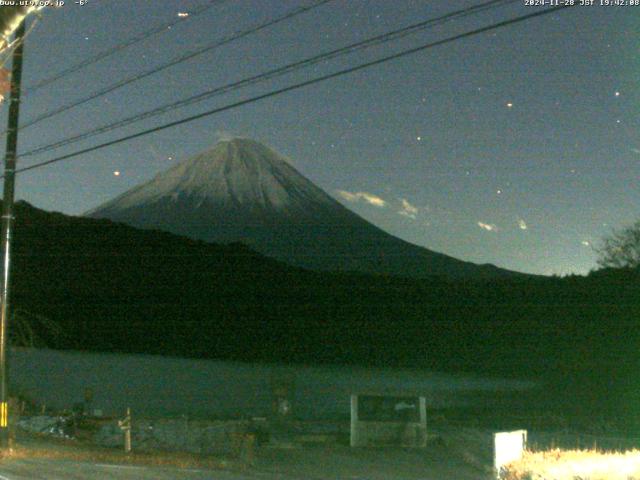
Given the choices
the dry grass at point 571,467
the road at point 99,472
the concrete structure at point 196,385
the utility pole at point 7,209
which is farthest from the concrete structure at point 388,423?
the concrete structure at point 196,385

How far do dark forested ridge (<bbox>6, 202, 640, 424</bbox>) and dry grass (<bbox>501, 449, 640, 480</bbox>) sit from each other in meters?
29.9

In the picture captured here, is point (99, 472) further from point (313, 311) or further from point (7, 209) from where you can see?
point (313, 311)

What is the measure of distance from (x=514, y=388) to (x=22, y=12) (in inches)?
1551

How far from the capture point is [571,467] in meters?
12.7

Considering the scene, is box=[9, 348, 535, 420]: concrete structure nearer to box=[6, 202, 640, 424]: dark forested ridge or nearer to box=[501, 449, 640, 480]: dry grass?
box=[6, 202, 640, 424]: dark forested ridge

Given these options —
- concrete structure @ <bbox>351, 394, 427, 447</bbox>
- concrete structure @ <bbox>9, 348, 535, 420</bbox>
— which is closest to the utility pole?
concrete structure @ <bbox>351, 394, 427, 447</bbox>

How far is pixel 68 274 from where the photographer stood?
63.9m

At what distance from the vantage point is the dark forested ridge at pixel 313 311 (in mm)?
49750

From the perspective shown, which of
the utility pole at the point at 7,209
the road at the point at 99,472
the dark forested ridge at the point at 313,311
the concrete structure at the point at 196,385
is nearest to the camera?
the road at the point at 99,472

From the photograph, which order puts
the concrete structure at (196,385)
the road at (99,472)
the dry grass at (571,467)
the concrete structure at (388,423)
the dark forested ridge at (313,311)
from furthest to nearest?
the dark forested ridge at (313,311)
the concrete structure at (196,385)
the concrete structure at (388,423)
the road at (99,472)
the dry grass at (571,467)

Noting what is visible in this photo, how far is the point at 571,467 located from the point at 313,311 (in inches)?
1928

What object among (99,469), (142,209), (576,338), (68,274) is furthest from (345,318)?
(142,209)

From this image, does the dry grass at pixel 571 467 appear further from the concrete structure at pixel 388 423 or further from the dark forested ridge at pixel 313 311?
the dark forested ridge at pixel 313 311

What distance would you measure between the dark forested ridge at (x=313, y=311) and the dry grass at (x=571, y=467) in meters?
29.9
